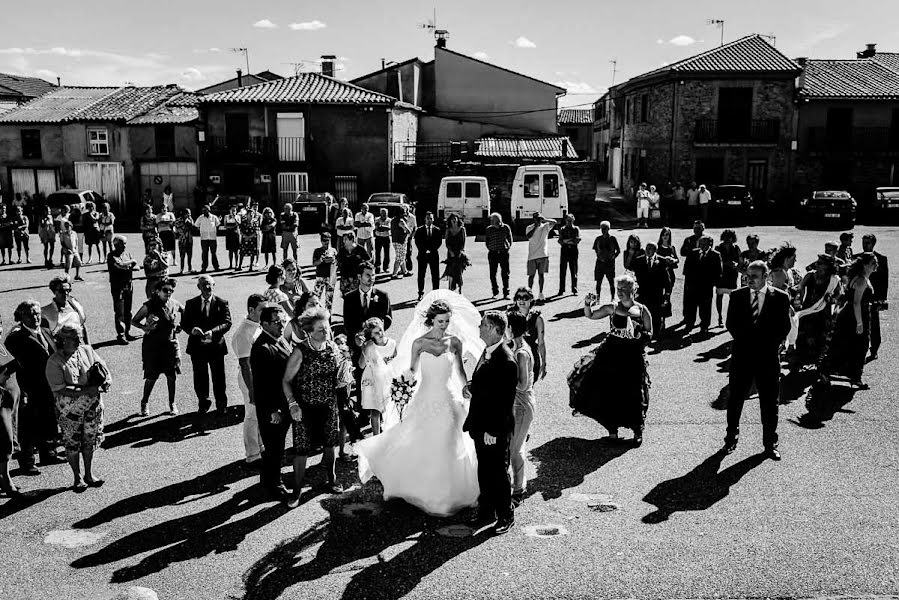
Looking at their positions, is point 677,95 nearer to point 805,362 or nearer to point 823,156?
point 823,156

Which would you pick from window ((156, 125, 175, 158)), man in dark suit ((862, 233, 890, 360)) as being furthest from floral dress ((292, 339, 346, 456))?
window ((156, 125, 175, 158))

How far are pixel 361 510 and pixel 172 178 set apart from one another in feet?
112

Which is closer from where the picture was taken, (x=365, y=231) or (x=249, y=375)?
(x=249, y=375)

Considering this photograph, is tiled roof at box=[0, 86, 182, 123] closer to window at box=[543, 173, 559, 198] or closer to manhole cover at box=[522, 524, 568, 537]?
window at box=[543, 173, 559, 198]

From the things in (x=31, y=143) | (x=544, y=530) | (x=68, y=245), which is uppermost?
(x=31, y=143)

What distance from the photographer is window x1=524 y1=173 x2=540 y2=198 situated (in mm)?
27172

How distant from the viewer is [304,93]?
36094 mm

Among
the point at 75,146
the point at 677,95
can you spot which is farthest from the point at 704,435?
the point at 75,146

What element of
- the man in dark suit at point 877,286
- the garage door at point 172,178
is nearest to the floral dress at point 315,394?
the man in dark suit at point 877,286

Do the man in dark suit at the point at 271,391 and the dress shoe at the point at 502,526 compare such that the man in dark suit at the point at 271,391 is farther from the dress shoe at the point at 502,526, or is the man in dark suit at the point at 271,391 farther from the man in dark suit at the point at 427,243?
the man in dark suit at the point at 427,243

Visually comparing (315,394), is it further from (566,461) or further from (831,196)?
(831,196)

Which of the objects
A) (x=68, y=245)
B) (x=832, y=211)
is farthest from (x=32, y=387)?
(x=832, y=211)

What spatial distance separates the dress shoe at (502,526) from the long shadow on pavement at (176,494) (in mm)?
2423

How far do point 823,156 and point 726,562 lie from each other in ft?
115
